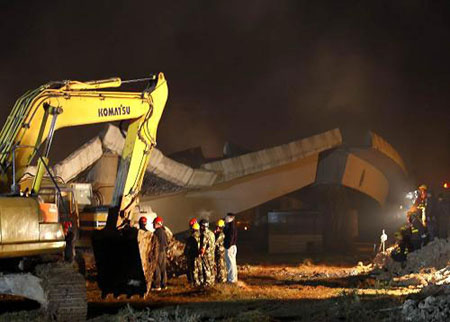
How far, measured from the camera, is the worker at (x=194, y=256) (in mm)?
14758

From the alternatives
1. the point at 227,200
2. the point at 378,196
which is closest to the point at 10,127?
the point at 227,200

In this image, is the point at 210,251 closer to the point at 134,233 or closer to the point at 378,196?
the point at 134,233

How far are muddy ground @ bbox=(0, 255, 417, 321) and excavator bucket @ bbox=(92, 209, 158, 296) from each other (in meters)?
0.24

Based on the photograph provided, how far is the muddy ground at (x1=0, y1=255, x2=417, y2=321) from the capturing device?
32.0ft

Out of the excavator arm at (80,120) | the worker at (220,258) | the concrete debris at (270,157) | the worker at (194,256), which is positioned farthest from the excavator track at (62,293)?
the concrete debris at (270,157)

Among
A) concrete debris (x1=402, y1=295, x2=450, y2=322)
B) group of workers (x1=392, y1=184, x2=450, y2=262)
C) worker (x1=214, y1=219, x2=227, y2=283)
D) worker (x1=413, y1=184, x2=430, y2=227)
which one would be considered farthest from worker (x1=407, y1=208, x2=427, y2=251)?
concrete debris (x1=402, y1=295, x2=450, y2=322)

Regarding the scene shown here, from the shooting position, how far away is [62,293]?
918 centimetres

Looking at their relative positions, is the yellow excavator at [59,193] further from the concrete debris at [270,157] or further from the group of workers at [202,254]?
the concrete debris at [270,157]

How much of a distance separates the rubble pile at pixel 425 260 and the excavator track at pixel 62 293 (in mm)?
9056

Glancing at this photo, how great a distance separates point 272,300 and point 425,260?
550 cm

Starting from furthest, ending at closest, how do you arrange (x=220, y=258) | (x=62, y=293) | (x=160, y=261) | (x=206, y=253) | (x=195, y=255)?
(x=220, y=258) → (x=206, y=253) → (x=195, y=255) → (x=160, y=261) → (x=62, y=293)

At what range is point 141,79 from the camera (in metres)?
13.9

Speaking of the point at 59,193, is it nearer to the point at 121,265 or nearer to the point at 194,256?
the point at 121,265

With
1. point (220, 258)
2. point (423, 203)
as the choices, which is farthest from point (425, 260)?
point (220, 258)
